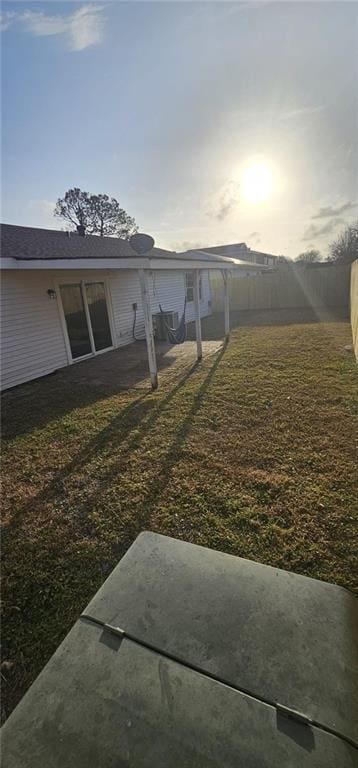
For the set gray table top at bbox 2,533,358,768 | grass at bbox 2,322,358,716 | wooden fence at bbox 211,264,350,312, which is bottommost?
grass at bbox 2,322,358,716


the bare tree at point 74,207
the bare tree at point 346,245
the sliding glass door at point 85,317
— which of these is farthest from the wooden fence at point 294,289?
the bare tree at point 346,245

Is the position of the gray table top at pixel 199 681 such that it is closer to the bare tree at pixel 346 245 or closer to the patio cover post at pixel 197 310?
the patio cover post at pixel 197 310

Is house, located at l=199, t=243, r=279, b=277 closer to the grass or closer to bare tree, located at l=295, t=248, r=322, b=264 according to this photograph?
bare tree, located at l=295, t=248, r=322, b=264

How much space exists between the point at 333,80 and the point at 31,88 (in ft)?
17.9

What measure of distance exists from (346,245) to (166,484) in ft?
114

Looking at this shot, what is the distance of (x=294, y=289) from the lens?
47.0ft

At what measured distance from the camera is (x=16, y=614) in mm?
1946

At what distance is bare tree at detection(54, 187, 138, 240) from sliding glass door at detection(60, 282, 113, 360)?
17754 mm

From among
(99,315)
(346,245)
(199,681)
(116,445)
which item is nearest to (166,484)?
(116,445)

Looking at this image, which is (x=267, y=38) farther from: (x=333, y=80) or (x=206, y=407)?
(x=206, y=407)

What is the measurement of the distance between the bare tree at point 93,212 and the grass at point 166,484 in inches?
887

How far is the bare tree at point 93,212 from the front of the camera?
913 inches

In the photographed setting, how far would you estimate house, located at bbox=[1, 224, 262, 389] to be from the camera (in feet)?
16.7

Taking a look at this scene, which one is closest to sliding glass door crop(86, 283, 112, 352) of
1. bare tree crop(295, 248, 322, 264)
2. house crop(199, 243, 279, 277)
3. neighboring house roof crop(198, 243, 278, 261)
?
house crop(199, 243, 279, 277)
